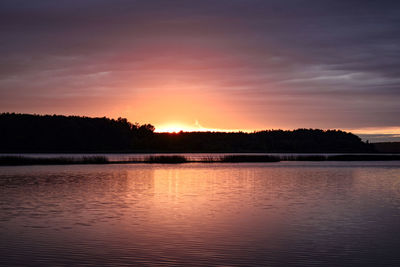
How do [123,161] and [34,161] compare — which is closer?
[34,161]

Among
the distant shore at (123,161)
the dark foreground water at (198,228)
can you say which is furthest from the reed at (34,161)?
the dark foreground water at (198,228)

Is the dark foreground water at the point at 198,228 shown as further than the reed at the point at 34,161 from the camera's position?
No

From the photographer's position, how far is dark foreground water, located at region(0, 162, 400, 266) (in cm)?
1420

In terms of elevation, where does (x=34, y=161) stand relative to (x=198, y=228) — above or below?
above

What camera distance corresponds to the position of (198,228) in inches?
758

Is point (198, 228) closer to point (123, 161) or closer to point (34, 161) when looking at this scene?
point (34, 161)

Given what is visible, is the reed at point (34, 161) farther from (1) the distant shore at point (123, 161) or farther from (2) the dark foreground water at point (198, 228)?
(2) the dark foreground water at point (198, 228)

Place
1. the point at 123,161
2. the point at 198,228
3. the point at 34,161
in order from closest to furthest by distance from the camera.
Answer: the point at 198,228 → the point at 34,161 → the point at 123,161

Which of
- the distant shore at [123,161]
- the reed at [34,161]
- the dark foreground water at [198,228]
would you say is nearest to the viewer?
the dark foreground water at [198,228]

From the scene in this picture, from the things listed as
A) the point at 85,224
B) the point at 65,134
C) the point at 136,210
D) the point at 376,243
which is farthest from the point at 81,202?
the point at 65,134

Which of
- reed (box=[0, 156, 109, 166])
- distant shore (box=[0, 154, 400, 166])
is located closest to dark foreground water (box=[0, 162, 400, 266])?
reed (box=[0, 156, 109, 166])

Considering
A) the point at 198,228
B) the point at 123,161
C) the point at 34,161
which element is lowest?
the point at 198,228

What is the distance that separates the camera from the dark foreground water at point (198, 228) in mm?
14203

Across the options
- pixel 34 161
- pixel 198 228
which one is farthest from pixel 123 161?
pixel 198 228
